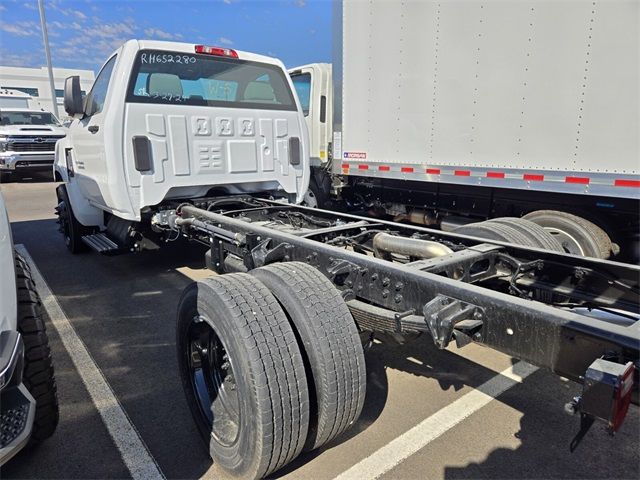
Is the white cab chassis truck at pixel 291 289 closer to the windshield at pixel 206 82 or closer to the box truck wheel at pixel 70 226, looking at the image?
the windshield at pixel 206 82

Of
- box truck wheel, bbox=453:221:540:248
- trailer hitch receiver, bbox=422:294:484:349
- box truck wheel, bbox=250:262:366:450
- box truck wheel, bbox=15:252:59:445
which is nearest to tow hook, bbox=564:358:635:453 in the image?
trailer hitch receiver, bbox=422:294:484:349

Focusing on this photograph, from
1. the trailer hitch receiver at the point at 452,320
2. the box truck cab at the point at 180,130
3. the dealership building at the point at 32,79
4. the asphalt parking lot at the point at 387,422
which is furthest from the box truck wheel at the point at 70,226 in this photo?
the dealership building at the point at 32,79

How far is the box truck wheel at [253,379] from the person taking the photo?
78.7 inches

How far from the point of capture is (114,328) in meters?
4.07

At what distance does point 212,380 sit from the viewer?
2.59 meters

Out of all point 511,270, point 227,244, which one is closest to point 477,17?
point 511,270

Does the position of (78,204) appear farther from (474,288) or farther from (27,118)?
(27,118)

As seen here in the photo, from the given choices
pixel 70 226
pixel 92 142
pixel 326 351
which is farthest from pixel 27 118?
pixel 326 351

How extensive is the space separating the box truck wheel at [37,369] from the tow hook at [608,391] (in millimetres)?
2356

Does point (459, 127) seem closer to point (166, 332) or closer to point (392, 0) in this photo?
point (392, 0)

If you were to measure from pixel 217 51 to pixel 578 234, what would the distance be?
13.5ft

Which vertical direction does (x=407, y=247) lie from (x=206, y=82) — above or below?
below

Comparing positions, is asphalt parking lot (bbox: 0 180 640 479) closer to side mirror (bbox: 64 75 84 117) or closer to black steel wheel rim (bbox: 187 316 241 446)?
black steel wheel rim (bbox: 187 316 241 446)

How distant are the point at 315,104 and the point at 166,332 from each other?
17.7 ft
